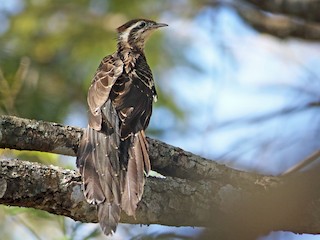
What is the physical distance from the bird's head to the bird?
90cm

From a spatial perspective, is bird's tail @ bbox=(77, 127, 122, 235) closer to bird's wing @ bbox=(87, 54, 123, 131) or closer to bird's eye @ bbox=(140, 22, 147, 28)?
bird's wing @ bbox=(87, 54, 123, 131)

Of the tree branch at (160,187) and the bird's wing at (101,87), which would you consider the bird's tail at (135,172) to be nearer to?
the tree branch at (160,187)

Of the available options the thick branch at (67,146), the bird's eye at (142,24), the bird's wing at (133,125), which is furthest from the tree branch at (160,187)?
the bird's eye at (142,24)

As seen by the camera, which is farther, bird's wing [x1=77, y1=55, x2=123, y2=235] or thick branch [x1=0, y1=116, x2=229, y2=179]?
thick branch [x1=0, y1=116, x2=229, y2=179]

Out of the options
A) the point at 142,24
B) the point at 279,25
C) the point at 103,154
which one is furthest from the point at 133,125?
the point at 279,25

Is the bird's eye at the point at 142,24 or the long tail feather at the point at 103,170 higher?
the bird's eye at the point at 142,24

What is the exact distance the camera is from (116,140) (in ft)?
14.1

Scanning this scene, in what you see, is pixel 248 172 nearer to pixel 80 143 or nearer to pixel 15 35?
pixel 80 143

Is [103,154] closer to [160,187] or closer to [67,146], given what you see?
[67,146]

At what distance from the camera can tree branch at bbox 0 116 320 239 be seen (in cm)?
349

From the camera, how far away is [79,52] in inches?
333

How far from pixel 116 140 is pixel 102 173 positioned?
358mm

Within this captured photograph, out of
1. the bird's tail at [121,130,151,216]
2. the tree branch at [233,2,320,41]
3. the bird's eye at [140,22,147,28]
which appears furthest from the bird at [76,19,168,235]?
the tree branch at [233,2,320,41]

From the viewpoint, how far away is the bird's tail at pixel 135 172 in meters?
3.65
